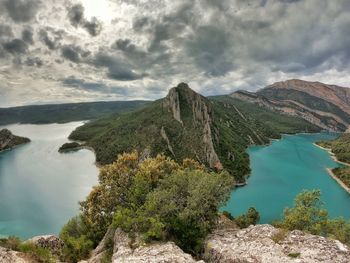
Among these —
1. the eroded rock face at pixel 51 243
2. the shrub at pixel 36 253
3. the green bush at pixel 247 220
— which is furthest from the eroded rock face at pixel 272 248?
the green bush at pixel 247 220

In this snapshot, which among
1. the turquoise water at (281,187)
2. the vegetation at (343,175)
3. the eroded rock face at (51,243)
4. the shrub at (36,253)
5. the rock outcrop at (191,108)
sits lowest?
the turquoise water at (281,187)

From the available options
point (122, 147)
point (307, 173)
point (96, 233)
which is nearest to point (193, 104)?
point (122, 147)

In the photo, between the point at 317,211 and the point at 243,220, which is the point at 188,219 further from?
the point at 243,220

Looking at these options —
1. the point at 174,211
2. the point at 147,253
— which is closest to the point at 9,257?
the point at 147,253

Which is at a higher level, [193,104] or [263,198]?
[193,104]

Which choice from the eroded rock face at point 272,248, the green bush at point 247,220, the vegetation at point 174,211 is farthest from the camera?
the green bush at point 247,220

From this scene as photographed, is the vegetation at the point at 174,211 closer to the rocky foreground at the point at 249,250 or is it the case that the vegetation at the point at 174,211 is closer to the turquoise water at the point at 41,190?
the rocky foreground at the point at 249,250

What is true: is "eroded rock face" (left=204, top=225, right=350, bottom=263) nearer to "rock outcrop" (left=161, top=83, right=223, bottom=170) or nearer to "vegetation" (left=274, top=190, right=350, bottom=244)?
"vegetation" (left=274, top=190, right=350, bottom=244)

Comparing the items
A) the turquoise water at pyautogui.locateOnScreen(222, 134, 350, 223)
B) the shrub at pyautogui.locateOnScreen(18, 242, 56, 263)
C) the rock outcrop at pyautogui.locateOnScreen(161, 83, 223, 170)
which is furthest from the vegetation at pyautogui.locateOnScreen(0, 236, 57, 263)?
the rock outcrop at pyautogui.locateOnScreen(161, 83, 223, 170)

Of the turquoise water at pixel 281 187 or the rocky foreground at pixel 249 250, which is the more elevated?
the rocky foreground at pixel 249 250
